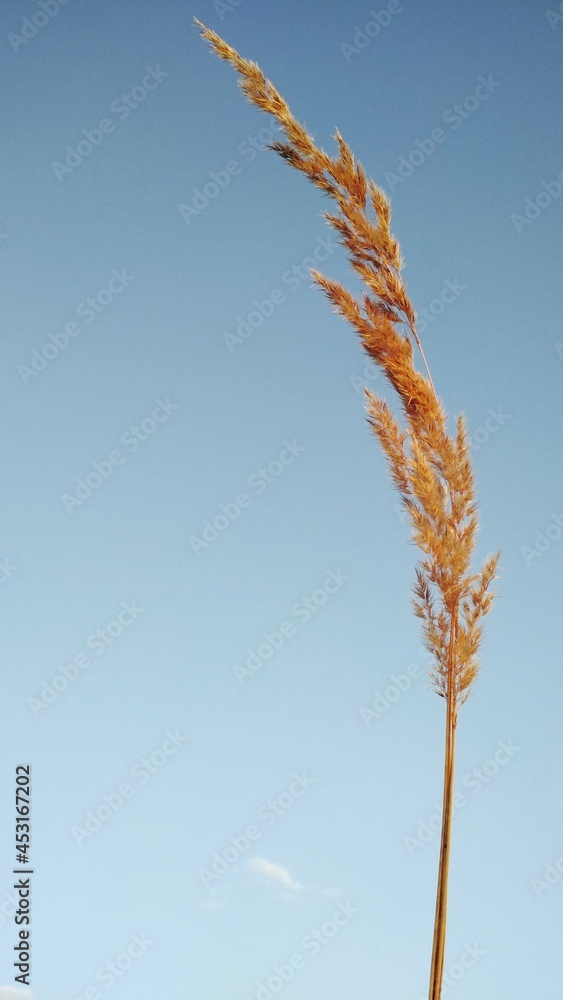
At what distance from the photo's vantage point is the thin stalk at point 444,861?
1.48 meters

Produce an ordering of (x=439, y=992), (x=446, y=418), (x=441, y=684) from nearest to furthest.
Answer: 1. (x=439, y=992)
2. (x=441, y=684)
3. (x=446, y=418)

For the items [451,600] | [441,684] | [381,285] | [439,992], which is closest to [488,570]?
[451,600]

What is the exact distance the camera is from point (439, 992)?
1.48m

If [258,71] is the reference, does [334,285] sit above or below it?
below

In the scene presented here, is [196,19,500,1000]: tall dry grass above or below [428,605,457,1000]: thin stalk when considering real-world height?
above

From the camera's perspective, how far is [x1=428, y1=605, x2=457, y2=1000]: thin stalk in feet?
4.86

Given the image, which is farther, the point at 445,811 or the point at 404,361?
the point at 404,361

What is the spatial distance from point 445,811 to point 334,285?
1114mm

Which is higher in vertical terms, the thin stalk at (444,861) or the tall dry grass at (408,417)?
the tall dry grass at (408,417)

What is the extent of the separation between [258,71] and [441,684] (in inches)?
53.9

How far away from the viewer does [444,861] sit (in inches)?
60.1

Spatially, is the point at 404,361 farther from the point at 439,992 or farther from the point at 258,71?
the point at 439,992

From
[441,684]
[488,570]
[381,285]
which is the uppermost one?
[381,285]

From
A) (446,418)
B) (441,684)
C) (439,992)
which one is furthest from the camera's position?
(446,418)
